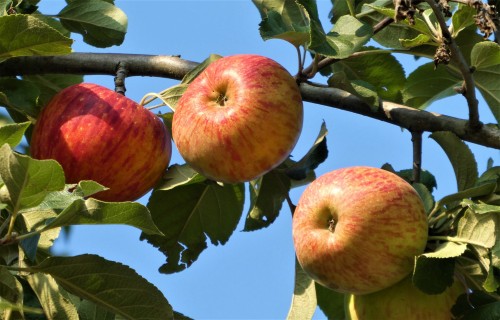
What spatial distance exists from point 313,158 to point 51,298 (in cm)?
86

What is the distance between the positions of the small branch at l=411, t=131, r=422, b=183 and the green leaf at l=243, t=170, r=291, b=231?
0.44 meters

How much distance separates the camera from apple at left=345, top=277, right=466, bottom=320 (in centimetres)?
243

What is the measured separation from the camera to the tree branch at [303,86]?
2.59 meters

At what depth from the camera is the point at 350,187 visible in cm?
248

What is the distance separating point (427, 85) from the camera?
3.02m

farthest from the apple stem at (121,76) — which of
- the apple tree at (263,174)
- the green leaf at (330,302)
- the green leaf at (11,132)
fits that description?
the green leaf at (330,302)

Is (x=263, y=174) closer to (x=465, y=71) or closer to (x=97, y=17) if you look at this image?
(x=465, y=71)

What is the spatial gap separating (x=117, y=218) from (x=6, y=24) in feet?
2.16

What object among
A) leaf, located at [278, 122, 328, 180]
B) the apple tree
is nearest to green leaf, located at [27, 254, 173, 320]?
the apple tree

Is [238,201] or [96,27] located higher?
[96,27]

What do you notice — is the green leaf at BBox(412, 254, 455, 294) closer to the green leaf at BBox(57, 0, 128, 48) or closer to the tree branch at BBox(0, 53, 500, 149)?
the tree branch at BBox(0, 53, 500, 149)

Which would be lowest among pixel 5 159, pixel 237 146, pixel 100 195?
pixel 100 195

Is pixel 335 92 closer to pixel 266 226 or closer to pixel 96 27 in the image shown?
pixel 266 226

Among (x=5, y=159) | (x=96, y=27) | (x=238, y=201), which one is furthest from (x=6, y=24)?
(x=238, y=201)
